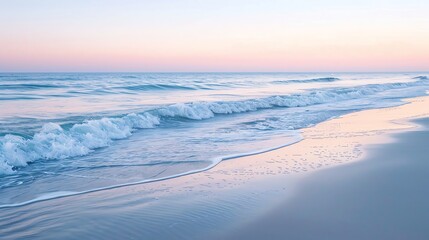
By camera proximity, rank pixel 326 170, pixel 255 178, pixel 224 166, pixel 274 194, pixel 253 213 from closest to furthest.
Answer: pixel 253 213
pixel 274 194
pixel 255 178
pixel 326 170
pixel 224 166

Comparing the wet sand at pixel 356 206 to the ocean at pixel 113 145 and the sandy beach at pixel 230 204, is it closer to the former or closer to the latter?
the sandy beach at pixel 230 204

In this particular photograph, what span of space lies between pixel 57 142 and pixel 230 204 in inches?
236

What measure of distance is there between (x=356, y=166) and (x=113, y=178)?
182 inches

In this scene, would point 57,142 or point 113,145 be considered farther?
point 113,145

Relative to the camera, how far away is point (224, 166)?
28.3 feet

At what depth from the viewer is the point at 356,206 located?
5766 mm

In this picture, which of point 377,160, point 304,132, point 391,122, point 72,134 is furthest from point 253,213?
point 391,122

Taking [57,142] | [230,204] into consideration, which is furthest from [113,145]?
[230,204]

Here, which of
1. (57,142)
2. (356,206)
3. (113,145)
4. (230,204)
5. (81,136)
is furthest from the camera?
(113,145)

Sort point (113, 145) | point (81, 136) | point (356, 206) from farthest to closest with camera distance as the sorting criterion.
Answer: point (113, 145)
point (81, 136)
point (356, 206)

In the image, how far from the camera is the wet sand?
4.86 meters

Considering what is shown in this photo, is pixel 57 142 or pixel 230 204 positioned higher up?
pixel 57 142

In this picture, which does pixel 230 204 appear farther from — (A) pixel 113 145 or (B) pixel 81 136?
(B) pixel 81 136

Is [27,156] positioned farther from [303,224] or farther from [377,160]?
[377,160]
